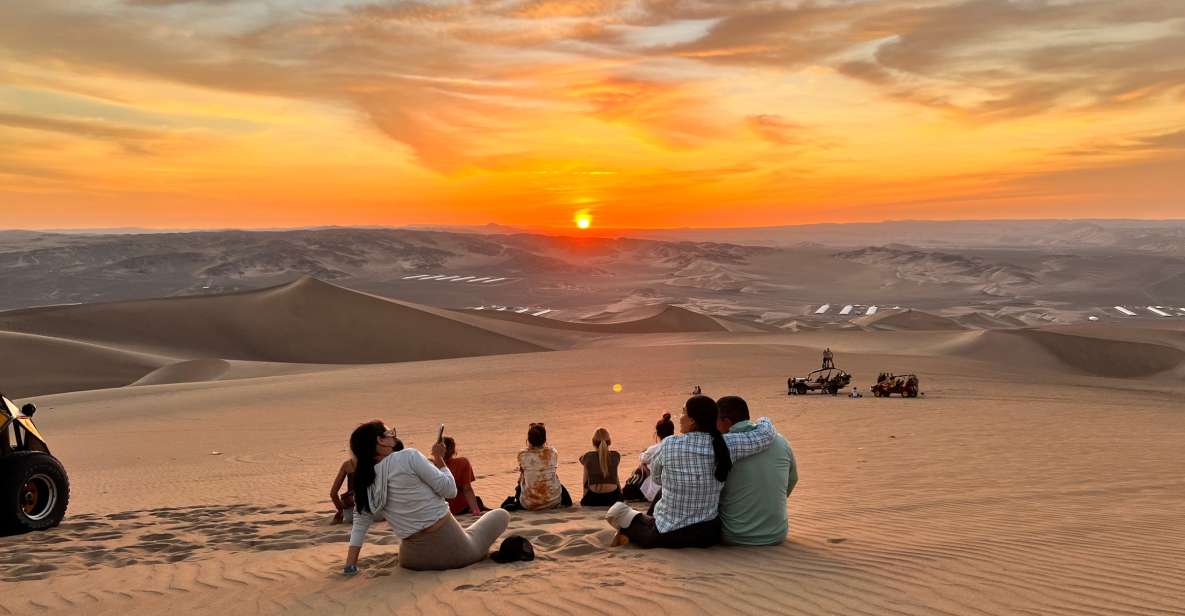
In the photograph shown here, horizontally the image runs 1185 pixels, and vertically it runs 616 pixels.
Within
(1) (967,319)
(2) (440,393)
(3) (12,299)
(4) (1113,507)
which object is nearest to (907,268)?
(1) (967,319)

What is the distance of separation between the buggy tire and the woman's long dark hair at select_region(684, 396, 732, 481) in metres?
6.81

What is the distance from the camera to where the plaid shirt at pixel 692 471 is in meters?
6.59

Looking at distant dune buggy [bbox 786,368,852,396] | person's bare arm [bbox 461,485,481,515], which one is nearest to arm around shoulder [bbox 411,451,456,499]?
person's bare arm [bbox 461,485,481,515]

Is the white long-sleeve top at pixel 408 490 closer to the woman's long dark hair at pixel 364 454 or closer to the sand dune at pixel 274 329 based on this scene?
the woman's long dark hair at pixel 364 454

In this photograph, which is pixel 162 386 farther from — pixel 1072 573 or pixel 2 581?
pixel 1072 573

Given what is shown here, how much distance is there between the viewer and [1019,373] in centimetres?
2875

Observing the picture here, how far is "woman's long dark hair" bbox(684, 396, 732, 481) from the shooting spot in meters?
6.50

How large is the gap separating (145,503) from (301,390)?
16.7 metres

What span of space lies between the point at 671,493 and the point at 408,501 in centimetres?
188

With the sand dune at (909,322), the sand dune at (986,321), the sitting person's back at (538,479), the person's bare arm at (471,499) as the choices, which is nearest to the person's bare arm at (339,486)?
the person's bare arm at (471,499)

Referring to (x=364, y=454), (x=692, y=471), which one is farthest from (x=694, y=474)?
(x=364, y=454)

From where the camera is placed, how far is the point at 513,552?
684cm

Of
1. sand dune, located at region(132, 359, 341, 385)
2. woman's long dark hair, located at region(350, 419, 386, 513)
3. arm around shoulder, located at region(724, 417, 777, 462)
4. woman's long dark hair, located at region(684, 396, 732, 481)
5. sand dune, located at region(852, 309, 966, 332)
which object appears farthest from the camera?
sand dune, located at region(852, 309, 966, 332)

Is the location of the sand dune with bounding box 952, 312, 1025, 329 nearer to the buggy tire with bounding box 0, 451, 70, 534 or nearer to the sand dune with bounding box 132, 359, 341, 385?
the sand dune with bounding box 132, 359, 341, 385
